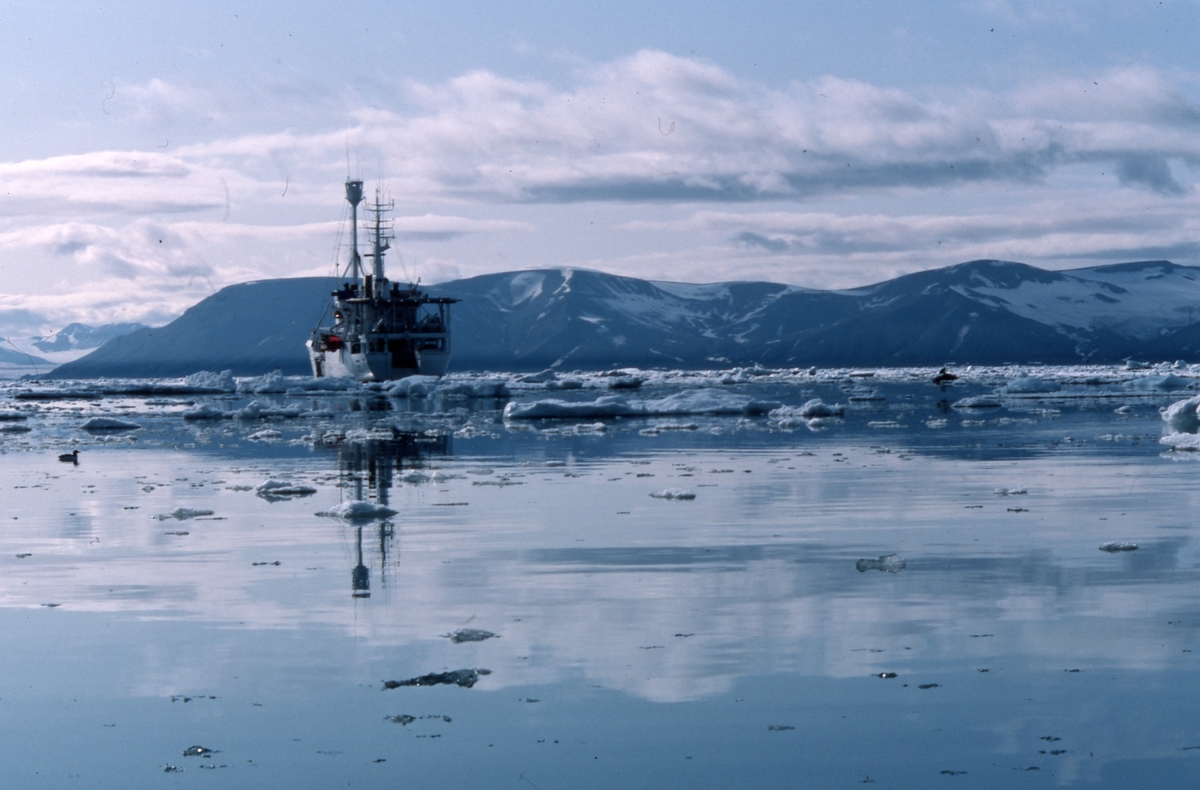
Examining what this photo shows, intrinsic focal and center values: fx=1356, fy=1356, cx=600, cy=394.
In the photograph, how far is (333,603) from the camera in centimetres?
856

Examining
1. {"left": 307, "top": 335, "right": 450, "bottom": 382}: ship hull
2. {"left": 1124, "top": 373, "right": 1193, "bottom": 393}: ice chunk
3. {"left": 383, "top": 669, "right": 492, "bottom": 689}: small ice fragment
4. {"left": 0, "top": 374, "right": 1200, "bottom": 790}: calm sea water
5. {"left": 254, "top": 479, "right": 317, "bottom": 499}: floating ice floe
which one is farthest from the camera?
{"left": 307, "top": 335, "right": 450, "bottom": 382}: ship hull

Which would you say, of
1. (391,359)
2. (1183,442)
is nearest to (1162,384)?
(1183,442)

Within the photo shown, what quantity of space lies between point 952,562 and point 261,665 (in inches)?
204

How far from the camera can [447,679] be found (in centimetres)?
651

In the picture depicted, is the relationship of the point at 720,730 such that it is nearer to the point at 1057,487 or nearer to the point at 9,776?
the point at 9,776

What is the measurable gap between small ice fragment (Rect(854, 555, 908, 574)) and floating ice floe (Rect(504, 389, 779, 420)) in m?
27.2

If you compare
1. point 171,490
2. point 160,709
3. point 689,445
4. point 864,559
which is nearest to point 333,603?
point 160,709

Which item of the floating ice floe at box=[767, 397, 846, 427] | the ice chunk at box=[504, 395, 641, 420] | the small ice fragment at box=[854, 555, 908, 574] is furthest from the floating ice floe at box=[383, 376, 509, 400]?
the small ice fragment at box=[854, 555, 908, 574]

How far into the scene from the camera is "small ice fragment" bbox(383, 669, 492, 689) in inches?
253

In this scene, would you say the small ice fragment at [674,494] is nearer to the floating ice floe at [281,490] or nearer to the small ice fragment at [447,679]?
the floating ice floe at [281,490]

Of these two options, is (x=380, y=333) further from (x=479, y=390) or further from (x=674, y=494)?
(x=674, y=494)

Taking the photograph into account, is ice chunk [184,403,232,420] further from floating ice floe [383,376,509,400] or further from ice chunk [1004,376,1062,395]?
ice chunk [1004,376,1062,395]

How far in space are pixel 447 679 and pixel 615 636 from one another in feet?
4.11

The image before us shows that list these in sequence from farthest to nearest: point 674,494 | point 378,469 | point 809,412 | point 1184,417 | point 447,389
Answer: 1. point 447,389
2. point 809,412
3. point 1184,417
4. point 378,469
5. point 674,494
